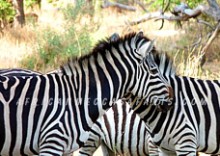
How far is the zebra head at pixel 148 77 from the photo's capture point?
5.55m

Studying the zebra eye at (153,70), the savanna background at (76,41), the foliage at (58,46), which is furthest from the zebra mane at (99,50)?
the foliage at (58,46)

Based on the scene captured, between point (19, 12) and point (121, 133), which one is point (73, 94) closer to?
point (121, 133)

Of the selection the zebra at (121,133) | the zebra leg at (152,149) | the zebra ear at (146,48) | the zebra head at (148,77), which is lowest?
the zebra leg at (152,149)

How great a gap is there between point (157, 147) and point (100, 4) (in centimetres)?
1779

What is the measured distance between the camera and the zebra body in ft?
19.4

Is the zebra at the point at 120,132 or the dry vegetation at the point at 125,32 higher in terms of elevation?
the dry vegetation at the point at 125,32

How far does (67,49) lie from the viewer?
41.5ft

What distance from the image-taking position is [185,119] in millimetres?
6012

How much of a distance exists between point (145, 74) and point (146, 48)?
0.24 meters

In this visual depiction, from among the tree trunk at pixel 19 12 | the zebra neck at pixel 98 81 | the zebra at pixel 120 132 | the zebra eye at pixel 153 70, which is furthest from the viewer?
the tree trunk at pixel 19 12

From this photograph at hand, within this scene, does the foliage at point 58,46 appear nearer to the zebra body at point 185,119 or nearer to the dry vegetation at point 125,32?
the dry vegetation at point 125,32

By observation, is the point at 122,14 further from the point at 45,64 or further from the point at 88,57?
the point at 88,57

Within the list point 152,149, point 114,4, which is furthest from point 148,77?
point 114,4

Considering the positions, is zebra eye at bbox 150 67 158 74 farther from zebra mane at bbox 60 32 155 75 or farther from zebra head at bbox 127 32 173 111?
zebra mane at bbox 60 32 155 75
